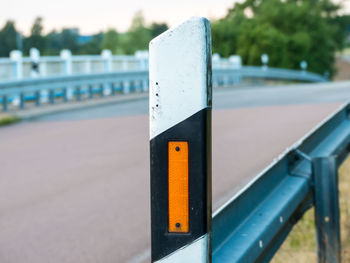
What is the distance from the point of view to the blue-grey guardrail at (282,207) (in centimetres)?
→ 245

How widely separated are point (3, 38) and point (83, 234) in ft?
423

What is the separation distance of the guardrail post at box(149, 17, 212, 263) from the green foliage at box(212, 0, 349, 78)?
5876 centimetres

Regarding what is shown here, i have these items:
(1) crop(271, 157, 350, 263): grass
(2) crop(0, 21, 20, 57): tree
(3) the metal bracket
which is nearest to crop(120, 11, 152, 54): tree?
(2) crop(0, 21, 20, 57): tree

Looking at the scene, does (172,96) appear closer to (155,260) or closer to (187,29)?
(187,29)

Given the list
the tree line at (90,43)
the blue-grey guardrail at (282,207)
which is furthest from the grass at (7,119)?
the tree line at (90,43)

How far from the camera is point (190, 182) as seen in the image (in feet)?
6.51

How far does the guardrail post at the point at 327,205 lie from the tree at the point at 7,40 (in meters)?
127

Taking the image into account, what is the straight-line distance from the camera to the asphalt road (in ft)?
13.7

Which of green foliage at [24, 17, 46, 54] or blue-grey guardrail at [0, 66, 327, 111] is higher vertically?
green foliage at [24, 17, 46, 54]

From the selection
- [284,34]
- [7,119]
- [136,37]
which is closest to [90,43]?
[136,37]

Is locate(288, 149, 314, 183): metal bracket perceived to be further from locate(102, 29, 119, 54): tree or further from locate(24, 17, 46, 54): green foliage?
locate(24, 17, 46, 54): green foliage

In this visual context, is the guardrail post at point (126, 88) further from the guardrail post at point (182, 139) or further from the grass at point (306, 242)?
the guardrail post at point (182, 139)

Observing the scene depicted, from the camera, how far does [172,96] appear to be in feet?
6.50

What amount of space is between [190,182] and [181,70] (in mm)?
341
